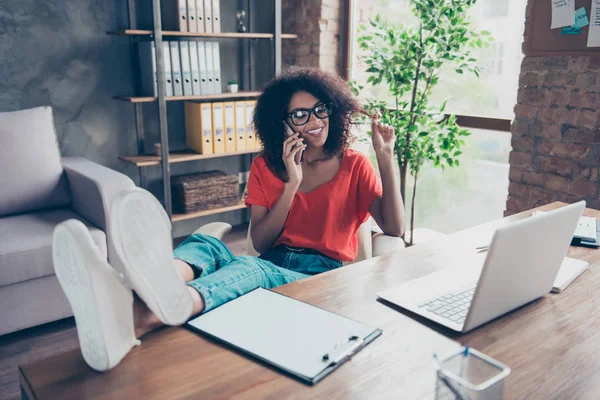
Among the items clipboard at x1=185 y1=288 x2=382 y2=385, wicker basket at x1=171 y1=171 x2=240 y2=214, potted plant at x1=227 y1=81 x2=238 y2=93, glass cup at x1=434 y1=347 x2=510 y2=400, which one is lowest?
wicker basket at x1=171 y1=171 x2=240 y2=214

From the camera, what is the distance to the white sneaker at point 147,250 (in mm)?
858

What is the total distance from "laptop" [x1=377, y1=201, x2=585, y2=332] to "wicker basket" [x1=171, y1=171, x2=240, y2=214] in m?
2.32

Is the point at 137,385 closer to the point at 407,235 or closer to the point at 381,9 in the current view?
the point at 407,235

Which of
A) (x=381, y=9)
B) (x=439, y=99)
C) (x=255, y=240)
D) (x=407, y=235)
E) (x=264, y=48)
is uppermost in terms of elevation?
(x=381, y=9)

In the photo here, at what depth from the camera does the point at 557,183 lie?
248 centimetres

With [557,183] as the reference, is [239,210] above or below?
below

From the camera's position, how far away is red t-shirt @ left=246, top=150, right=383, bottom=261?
1694mm

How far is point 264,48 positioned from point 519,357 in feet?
10.6

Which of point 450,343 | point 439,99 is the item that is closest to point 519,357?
point 450,343

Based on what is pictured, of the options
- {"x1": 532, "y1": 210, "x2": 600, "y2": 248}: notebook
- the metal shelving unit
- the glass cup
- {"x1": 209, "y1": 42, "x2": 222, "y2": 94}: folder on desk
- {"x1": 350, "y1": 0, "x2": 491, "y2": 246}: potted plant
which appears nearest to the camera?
the glass cup

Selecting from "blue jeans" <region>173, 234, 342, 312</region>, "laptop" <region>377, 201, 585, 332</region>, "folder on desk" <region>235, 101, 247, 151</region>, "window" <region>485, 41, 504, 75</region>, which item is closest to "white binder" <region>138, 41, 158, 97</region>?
"folder on desk" <region>235, 101, 247, 151</region>

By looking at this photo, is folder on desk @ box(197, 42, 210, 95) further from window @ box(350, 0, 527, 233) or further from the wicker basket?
window @ box(350, 0, 527, 233)

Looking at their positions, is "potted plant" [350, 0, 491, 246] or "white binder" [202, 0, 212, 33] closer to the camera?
"potted plant" [350, 0, 491, 246]

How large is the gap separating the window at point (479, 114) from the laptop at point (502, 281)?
1910mm
